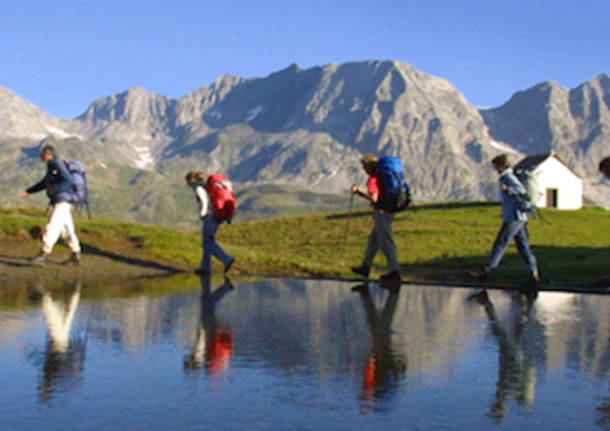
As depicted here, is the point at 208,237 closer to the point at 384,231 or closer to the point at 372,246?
the point at 372,246

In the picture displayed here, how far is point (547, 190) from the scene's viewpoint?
11256 cm

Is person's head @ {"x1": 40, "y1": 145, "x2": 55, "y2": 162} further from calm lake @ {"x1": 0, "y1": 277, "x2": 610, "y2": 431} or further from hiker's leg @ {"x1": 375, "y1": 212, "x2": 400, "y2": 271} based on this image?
hiker's leg @ {"x1": 375, "y1": 212, "x2": 400, "y2": 271}

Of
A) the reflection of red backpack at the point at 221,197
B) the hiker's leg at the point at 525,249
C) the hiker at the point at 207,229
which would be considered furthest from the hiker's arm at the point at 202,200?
the hiker's leg at the point at 525,249

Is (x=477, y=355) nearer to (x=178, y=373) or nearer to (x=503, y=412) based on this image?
(x=503, y=412)

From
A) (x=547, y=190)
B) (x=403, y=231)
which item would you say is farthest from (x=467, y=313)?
(x=547, y=190)

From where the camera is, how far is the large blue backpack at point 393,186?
657 inches

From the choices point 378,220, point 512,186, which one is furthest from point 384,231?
point 512,186

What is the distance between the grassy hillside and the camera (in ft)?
69.7

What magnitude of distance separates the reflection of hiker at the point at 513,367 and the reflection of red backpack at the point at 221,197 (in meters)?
8.48

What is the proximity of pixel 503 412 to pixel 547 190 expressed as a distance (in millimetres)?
111494

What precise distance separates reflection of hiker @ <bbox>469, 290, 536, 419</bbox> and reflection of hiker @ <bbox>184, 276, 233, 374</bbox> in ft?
8.07

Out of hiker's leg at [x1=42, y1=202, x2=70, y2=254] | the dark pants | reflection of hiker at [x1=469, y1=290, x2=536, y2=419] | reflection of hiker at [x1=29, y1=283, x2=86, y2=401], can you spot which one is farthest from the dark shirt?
reflection of hiker at [x1=469, y1=290, x2=536, y2=419]

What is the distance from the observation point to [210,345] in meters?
8.67

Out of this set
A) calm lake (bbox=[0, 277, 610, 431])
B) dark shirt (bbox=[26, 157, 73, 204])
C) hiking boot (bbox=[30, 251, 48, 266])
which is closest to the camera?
calm lake (bbox=[0, 277, 610, 431])
